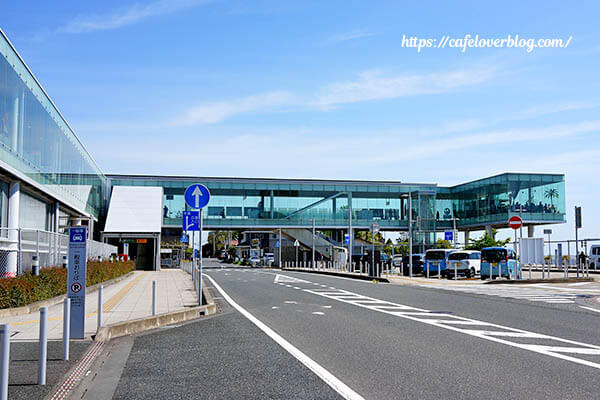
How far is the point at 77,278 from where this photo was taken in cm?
1062

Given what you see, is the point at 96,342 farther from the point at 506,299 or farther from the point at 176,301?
the point at 506,299

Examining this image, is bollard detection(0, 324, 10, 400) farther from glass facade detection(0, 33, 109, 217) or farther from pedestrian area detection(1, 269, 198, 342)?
glass facade detection(0, 33, 109, 217)

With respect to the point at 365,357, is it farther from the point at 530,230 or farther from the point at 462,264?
the point at 530,230

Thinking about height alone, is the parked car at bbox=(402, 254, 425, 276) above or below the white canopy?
below

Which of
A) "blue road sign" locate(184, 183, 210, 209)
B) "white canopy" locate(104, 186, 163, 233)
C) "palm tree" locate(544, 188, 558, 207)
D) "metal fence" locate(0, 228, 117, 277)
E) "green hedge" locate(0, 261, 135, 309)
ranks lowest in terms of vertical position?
"green hedge" locate(0, 261, 135, 309)

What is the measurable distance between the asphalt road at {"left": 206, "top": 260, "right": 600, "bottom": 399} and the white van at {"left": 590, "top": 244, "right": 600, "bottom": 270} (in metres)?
35.8

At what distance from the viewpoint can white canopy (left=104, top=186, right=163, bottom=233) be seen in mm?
55719

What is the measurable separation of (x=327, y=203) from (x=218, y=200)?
13.7 m

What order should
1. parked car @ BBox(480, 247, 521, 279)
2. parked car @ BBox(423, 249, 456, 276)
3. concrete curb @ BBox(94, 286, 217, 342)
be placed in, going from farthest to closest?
parked car @ BBox(423, 249, 456, 276) → parked car @ BBox(480, 247, 521, 279) → concrete curb @ BBox(94, 286, 217, 342)

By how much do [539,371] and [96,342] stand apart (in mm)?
7123

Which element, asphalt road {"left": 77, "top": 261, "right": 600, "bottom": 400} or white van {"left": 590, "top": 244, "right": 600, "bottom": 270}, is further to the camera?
white van {"left": 590, "top": 244, "right": 600, "bottom": 270}

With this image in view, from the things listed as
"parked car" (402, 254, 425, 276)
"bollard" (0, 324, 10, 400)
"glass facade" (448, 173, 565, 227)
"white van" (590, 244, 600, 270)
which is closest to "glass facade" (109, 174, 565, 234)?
"glass facade" (448, 173, 565, 227)

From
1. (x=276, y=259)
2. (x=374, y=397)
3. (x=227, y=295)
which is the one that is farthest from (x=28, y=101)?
(x=276, y=259)

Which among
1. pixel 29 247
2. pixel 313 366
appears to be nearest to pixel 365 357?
pixel 313 366
